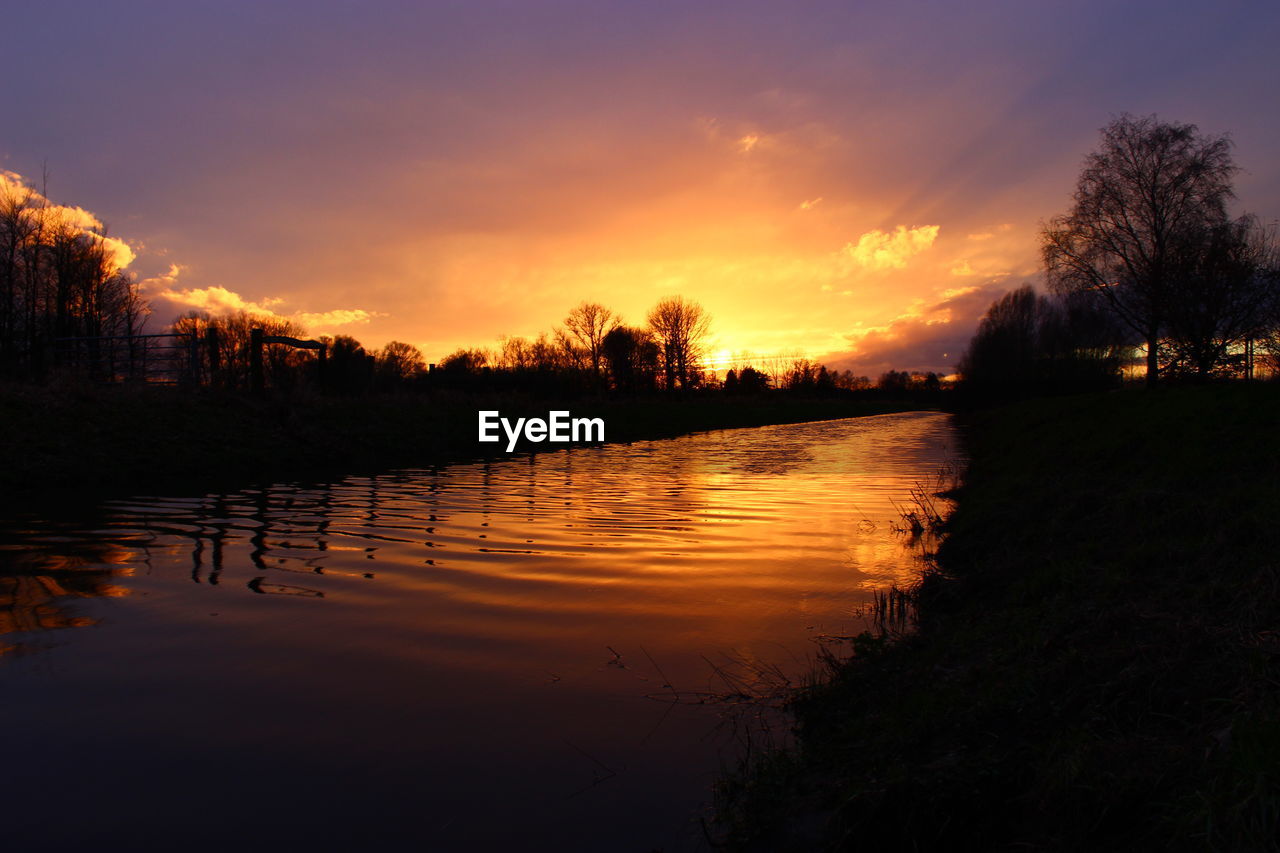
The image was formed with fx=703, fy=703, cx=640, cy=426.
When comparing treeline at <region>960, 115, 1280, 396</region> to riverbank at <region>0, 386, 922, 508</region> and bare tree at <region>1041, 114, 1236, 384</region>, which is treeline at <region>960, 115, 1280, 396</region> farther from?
riverbank at <region>0, 386, 922, 508</region>

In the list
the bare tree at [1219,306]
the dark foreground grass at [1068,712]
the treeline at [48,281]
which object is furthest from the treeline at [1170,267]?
the treeline at [48,281]

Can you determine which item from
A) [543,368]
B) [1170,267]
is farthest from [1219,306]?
[543,368]

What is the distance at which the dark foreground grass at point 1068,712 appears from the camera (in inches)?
96.3

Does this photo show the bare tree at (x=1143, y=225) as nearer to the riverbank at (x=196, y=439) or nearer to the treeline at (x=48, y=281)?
the riverbank at (x=196, y=439)

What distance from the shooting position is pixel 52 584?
21.1 feet

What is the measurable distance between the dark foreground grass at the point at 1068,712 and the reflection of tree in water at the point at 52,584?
5.41m

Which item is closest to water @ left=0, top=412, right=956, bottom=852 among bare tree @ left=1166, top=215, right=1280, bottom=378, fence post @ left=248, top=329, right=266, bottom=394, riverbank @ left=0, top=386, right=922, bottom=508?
riverbank @ left=0, top=386, right=922, bottom=508

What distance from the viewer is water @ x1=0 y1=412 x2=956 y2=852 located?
302 cm

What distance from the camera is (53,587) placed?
20.7 ft

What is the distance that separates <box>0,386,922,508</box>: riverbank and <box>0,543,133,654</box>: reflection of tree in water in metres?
5.28

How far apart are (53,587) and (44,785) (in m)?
4.08

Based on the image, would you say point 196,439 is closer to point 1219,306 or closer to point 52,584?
point 52,584

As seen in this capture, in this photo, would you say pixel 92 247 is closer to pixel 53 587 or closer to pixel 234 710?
pixel 53 587

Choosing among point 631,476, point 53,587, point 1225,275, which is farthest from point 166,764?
point 1225,275
